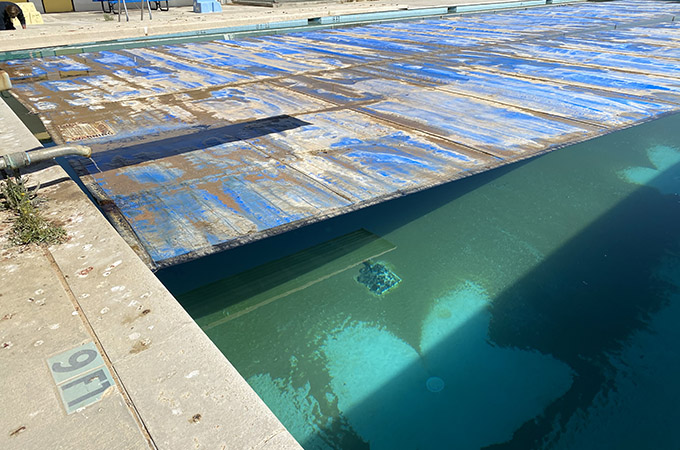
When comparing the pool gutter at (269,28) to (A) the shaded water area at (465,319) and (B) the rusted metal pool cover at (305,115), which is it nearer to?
(B) the rusted metal pool cover at (305,115)

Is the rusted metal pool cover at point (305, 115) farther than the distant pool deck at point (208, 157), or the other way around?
the rusted metal pool cover at point (305, 115)

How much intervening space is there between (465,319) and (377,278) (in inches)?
39.7

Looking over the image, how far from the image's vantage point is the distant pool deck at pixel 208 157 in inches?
89.4

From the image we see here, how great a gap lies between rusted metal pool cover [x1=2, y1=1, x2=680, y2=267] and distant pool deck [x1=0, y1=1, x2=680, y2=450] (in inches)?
1.3

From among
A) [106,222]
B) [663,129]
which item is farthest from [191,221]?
[663,129]

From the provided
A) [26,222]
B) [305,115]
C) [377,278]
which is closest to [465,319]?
[377,278]

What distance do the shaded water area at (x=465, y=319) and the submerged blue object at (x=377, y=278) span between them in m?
0.02

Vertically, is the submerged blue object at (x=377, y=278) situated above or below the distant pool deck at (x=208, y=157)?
below

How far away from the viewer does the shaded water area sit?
3.63 meters

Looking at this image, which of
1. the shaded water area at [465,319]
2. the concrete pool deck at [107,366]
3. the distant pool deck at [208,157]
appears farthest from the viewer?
the shaded water area at [465,319]

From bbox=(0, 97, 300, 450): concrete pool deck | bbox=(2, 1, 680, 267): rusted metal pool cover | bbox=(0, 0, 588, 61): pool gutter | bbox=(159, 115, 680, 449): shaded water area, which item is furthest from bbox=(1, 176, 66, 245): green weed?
bbox=(0, 0, 588, 61): pool gutter

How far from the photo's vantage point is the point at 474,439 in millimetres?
3525

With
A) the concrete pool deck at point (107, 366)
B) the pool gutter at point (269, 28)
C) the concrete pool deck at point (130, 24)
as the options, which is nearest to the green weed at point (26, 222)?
the concrete pool deck at point (107, 366)

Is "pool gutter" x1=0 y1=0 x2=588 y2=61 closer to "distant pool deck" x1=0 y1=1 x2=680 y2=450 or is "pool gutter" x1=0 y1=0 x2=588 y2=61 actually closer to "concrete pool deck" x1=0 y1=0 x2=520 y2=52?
"concrete pool deck" x1=0 y1=0 x2=520 y2=52
